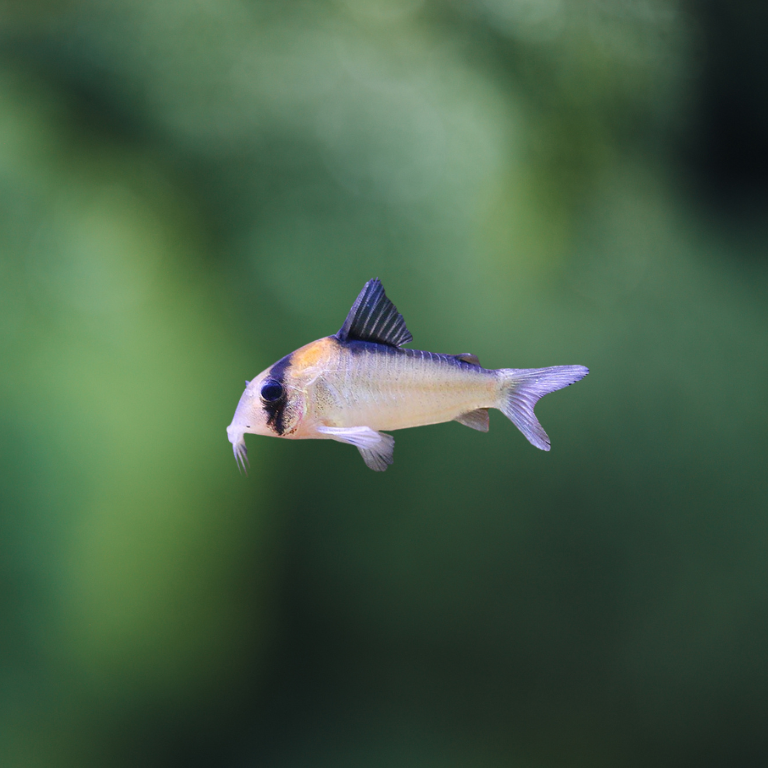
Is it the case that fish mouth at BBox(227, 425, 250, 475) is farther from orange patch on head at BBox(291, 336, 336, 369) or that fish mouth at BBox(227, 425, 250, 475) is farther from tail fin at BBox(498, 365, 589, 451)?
tail fin at BBox(498, 365, 589, 451)

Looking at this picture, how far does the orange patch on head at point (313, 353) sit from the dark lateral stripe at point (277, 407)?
1cm

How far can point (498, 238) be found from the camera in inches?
61.3

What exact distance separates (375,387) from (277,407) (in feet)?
0.27

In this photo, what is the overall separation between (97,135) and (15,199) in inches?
7.6

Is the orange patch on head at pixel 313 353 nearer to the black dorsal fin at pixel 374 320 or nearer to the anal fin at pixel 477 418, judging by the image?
the black dorsal fin at pixel 374 320

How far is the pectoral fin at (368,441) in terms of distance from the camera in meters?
0.52

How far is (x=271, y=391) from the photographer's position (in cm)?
56

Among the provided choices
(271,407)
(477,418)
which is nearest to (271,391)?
(271,407)

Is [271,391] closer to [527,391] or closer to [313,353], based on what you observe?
[313,353]

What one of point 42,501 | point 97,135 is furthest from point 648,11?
point 42,501

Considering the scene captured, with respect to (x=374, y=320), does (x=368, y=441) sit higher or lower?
lower

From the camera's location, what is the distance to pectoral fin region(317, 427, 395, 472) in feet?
1.71

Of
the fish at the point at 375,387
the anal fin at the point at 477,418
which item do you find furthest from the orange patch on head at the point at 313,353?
the anal fin at the point at 477,418

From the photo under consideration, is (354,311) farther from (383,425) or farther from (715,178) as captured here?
(715,178)
